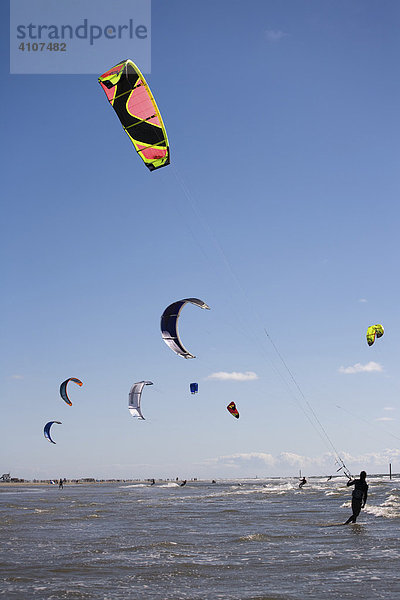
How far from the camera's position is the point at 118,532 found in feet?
39.7

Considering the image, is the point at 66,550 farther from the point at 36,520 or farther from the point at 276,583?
the point at 36,520

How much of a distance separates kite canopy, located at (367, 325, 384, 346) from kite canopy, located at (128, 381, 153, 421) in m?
12.1

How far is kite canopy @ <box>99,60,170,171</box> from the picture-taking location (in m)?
11.6

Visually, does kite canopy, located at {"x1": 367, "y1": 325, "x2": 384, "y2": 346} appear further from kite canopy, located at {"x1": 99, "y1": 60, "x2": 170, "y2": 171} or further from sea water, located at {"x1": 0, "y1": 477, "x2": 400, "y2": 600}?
kite canopy, located at {"x1": 99, "y1": 60, "x2": 170, "y2": 171}

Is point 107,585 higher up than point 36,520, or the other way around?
point 107,585

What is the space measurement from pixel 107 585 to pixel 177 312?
11.9 meters

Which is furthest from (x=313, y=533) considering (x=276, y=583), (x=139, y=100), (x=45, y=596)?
(x=139, y=100)

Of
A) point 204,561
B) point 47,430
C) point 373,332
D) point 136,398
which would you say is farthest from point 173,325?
point 47,430

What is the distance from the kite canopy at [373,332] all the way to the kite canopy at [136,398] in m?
12.1

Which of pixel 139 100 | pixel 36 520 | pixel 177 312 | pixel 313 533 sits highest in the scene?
pixel 139 100

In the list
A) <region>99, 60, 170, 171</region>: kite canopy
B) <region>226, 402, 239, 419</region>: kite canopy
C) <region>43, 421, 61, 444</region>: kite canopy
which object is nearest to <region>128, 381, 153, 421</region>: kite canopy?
<region>226, 402, 239, 419</region>: kite canopy

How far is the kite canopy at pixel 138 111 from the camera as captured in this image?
1157 centimetres

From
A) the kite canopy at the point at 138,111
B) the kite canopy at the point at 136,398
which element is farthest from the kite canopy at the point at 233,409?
the kite canopy at the point at 138,111

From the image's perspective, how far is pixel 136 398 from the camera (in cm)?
2619
